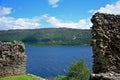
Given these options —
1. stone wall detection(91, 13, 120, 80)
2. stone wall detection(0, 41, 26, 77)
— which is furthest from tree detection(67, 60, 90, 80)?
stone wall detection(91, 13, 120, 80)

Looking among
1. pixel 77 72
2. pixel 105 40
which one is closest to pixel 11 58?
pixel 105 40

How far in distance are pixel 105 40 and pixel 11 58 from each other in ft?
82.4

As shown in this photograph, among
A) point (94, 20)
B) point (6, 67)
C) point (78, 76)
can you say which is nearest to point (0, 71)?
point (6, 67)

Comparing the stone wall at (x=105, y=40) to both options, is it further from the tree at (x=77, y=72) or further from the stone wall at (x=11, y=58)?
the tree at (x=77, y=72)

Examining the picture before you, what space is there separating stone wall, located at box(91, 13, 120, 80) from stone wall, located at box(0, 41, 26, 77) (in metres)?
24.4

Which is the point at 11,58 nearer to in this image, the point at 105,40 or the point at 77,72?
the point at 105,40

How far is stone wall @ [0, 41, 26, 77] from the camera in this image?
4078 centimetres

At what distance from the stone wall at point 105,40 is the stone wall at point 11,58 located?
24.4 m

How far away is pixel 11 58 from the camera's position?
41156 mm

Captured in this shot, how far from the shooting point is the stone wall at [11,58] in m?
40.8

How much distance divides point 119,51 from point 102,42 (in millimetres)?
949

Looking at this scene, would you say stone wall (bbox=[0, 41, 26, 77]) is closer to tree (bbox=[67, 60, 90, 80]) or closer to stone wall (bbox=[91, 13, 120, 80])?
stone wall (bbox=[91, 13, 120, 80])

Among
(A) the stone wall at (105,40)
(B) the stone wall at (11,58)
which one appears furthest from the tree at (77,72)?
(A) the stone wall at (105,40)

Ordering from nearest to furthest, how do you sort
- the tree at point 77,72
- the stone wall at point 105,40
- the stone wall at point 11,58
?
the stone wall at point 105,40 < the stone wall at point 11,58 < the tree at point 77,72
